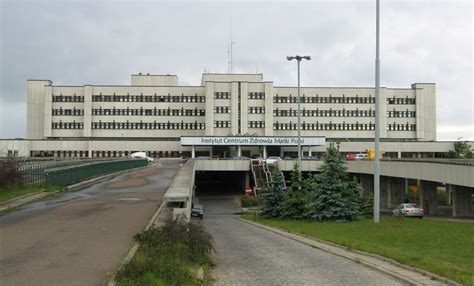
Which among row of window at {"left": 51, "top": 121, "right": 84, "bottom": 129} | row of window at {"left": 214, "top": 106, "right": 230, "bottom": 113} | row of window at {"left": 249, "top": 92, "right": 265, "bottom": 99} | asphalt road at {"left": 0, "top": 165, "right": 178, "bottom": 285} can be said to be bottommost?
asphalt road at {"left": 0, "top": 165, "right": 178, "bottom": 285}

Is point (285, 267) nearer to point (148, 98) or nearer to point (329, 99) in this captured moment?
point (148, 98)

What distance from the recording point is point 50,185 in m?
28.3

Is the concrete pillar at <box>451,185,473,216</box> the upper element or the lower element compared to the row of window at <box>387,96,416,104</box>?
lower

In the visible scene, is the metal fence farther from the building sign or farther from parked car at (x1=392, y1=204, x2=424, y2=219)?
the building sign

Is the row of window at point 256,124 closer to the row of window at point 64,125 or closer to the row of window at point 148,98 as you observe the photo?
the row of window at point 148,98

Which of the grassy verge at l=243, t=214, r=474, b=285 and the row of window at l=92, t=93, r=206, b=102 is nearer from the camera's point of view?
the grassy verge at l=243, t=214, r=474, b=285

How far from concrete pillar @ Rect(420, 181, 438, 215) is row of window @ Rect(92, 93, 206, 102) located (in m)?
74.1

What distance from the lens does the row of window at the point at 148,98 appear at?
373 ft

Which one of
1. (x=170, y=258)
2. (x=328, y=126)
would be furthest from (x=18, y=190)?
(x=328, y=126)

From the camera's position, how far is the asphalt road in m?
9.81

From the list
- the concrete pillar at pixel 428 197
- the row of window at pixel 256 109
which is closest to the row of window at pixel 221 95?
the row of window at pixel 256 109

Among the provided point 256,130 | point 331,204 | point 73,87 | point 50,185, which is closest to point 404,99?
point 256,130

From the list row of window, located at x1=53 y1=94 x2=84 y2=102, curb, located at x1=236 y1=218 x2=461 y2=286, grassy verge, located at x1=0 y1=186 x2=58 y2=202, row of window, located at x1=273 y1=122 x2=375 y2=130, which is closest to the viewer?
curb, located at x1=236 y1=218 x2=461 y2=286

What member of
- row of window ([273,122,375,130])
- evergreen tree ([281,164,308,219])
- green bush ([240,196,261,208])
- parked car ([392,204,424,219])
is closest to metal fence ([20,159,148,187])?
evergreen tree ([281,164,308,219])
